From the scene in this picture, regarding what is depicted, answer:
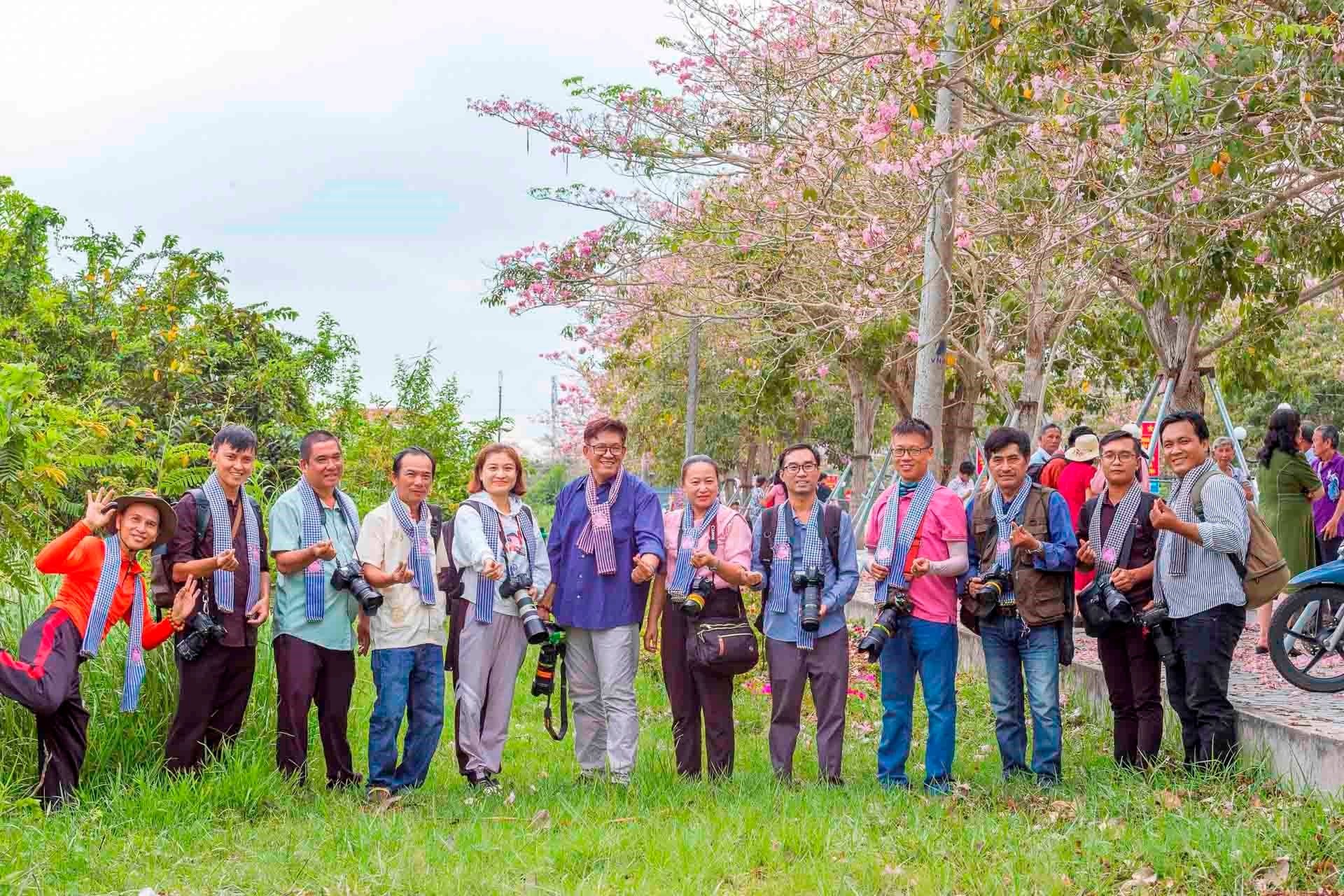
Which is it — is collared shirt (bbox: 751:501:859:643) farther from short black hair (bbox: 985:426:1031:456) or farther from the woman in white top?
the woman in white top

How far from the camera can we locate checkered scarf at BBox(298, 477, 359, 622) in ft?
20.9

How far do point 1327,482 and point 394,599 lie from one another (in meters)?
8.86

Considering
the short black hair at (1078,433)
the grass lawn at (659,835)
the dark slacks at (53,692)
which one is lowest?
the grass lawn at (659,835)

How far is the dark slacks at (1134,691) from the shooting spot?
657 centimetres

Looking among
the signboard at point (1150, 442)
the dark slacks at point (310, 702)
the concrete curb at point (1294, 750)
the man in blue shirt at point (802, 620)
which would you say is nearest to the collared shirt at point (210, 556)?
the dark slacks at point (310, 702)

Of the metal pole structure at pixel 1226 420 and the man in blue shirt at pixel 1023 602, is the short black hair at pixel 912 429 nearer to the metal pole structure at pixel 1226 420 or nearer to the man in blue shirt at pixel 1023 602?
the man in blue shirt at pixel 1023 602

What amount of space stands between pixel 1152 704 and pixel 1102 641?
39 cm

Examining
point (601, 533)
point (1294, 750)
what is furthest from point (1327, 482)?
point (601, 533)

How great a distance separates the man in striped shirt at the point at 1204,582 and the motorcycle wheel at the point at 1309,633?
4.76ft

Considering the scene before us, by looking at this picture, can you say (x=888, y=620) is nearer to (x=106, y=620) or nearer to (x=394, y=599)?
(x=394, y=599)

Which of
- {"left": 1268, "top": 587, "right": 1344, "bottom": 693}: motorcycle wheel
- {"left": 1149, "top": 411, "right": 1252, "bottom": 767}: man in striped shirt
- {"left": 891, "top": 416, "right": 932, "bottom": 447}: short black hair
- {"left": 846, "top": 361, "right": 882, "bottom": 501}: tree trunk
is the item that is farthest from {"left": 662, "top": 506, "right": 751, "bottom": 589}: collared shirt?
{"left": 846, "top": 361, "right": 882, "bottom": 501}: tree trunk

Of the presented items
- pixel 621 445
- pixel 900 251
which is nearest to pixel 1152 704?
pixel 621 445

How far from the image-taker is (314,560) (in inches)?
253

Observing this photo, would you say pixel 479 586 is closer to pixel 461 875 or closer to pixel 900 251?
pixel 461 875
